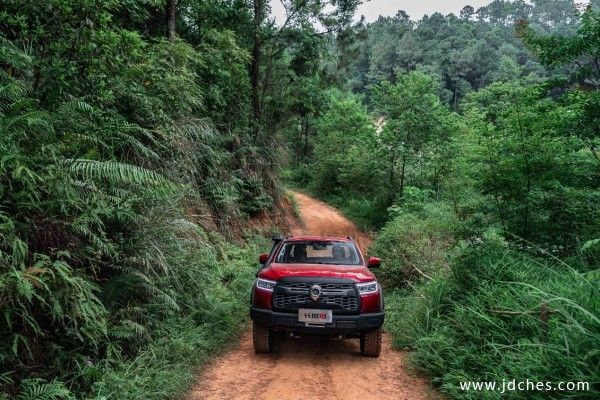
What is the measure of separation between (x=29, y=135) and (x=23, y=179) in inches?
37.9

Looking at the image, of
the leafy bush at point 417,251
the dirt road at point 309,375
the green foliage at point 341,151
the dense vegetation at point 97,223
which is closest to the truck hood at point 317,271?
the dirt road at point 309,375

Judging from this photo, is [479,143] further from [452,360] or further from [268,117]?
Answer: [268,117]

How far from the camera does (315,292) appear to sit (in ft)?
17.0

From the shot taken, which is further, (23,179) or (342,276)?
(342,276)

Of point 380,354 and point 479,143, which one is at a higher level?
point 479,143

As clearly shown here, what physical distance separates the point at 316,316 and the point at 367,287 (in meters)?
0.82

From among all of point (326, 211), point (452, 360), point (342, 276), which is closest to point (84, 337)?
point (342, 276)

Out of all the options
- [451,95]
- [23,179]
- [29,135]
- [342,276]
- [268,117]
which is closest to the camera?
[23,179]

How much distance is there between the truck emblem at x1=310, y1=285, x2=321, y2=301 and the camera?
5.16 meters

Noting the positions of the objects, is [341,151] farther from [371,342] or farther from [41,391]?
[41,391]

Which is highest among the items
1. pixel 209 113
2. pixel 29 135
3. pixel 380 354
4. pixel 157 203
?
pixel 209 113

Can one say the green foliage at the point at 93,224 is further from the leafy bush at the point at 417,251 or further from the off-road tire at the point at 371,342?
the leafy bush at the point at 417,251

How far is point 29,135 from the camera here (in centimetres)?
446

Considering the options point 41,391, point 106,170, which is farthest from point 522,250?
point 41,391
